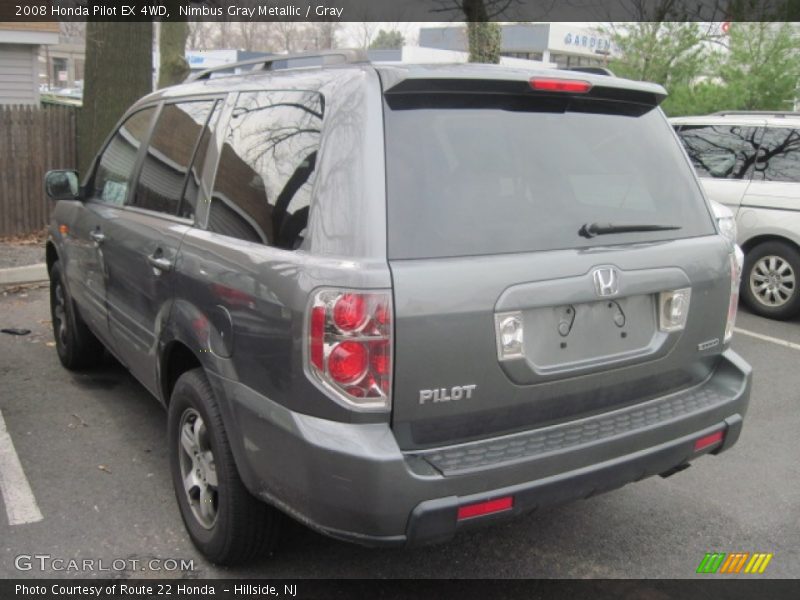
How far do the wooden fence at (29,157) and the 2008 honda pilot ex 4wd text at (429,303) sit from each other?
312 inches

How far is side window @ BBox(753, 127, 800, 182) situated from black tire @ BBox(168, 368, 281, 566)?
6.38 meters

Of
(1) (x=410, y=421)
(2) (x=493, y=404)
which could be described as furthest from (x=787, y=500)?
(1) (x=410, y=421)

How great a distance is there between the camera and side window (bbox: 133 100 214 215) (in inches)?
133

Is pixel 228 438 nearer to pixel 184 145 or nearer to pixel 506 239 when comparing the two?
pixel 506 239

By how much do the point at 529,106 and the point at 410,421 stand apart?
125 cm

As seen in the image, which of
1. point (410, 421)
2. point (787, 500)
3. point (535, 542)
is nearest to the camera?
point (410, 421)

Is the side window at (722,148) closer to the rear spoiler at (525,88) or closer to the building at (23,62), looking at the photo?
the rear spoiler at (525,88)

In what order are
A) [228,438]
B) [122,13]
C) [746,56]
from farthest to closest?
[746,56], [122,13], [228,438]

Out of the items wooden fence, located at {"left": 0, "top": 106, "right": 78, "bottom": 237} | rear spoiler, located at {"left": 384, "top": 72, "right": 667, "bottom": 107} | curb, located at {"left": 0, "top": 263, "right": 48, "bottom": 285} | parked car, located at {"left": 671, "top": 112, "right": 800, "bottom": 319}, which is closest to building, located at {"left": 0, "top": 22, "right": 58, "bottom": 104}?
wooden fence, located at {"left": 0, "top": 106, "right": 78, "bottom": 237}

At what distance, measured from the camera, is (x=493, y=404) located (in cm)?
244

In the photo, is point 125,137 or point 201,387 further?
point 125,137

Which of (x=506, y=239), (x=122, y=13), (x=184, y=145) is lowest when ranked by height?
(x=506, y=239)

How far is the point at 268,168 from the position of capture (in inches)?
107

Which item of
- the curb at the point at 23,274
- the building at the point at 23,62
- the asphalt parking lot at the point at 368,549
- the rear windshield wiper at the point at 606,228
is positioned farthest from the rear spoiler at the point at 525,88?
the building at the point at 23,62
